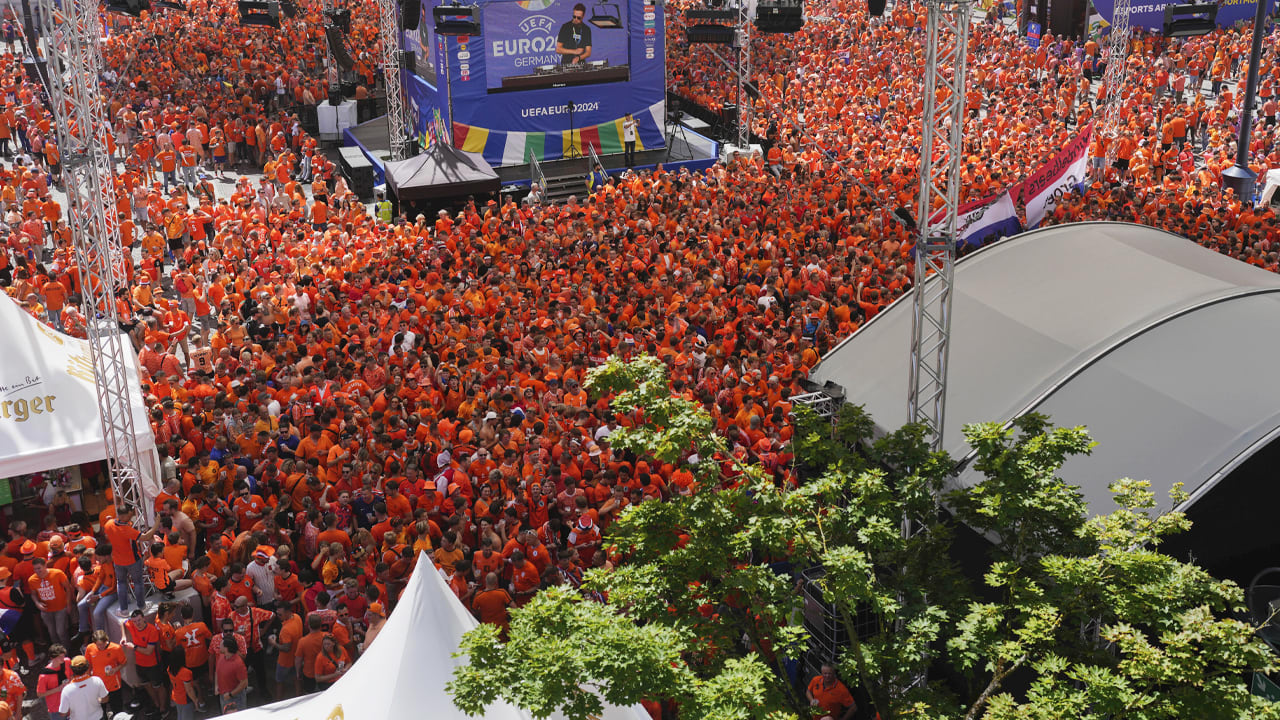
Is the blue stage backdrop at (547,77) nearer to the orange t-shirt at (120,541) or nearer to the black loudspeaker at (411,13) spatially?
the black loudspeaker at (411,13)

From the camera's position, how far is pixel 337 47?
1237 inches

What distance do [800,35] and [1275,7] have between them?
1417cm

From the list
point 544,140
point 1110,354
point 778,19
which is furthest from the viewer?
point 544,140

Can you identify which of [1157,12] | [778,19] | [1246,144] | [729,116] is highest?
[778,19]

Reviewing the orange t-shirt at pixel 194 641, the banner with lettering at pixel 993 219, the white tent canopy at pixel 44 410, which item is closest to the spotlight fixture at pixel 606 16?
the banner with lettering at pixel 993 219

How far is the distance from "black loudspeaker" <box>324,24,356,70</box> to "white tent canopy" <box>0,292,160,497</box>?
2150cm

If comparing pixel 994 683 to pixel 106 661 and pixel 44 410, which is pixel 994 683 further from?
pixel 44 410

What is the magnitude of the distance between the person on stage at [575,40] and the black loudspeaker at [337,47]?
906 cm

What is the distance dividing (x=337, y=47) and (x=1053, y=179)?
21.7 meters

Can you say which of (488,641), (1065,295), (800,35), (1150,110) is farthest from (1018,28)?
(488,641)

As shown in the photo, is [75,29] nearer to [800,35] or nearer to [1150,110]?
[1150,110]

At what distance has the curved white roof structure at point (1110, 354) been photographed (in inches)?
353

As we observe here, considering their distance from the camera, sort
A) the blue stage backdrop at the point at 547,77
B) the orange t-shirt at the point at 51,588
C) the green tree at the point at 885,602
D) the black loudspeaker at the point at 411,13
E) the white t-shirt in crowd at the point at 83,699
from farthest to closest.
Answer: the blue stage backdrop at the point at 547,77 < the black loudspeaker at the point at 411,13 < the orange t-shirt at the point at 51,588 < the white t-shirt in crowd at the point at 83,699 < the green tree at the point at 885,602

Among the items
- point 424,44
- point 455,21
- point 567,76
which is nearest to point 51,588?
point 455,21
